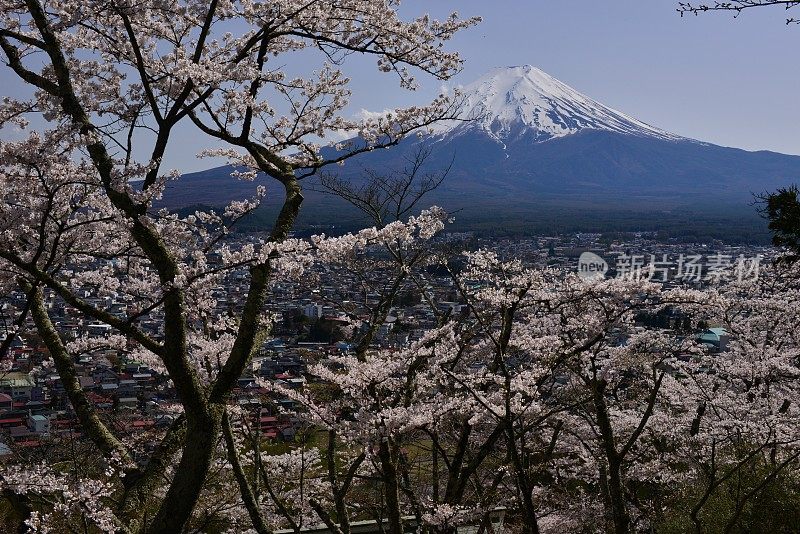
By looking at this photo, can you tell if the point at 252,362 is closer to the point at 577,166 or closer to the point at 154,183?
the point at 154,183

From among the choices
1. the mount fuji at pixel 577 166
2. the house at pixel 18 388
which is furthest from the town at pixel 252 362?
the mount fuji at pixel 577 166

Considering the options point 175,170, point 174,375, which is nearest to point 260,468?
point 174,375

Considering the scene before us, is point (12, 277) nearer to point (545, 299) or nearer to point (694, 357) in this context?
point (545, 299)

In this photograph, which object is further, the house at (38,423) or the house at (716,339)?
the house at (716,339)

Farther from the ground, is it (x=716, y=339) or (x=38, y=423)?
(x=716, y=339)

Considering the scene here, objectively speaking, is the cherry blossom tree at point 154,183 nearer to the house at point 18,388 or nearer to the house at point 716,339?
the house at point 18,388

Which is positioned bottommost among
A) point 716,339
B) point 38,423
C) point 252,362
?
point 38,423

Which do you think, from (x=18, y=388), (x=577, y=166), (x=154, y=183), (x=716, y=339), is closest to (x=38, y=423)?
(x=18, y=388)

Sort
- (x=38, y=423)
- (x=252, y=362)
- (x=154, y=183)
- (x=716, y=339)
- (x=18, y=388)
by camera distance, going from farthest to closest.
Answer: (x=716, y=339)
(x=18, y=388)
(x=38, y=423)
(x=252, y=362)
(x=154, y=183)

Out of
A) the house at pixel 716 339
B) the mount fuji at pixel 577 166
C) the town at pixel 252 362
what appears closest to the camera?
the town at pixel 252 362

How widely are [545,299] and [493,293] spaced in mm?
622

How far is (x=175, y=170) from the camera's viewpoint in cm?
346

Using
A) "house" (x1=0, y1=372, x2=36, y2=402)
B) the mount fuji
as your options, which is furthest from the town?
the mount fuji

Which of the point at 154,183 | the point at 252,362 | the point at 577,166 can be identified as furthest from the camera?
the point at 577,166
